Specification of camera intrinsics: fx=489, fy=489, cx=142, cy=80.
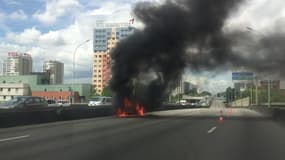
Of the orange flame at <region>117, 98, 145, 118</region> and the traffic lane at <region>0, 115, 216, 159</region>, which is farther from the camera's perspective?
the orange flame at <region>117, 98, 145, 118</region>

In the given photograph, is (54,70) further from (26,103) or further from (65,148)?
(65,148)

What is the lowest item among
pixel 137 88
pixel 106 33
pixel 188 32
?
pixel 137 88

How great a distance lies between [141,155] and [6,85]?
99533 millimetres

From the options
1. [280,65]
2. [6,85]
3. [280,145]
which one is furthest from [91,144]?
[6,85]

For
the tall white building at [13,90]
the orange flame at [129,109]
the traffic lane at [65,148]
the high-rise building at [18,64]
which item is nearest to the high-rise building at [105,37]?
the orange flame at [129,109]

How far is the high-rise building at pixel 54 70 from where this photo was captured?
15438 centimetres

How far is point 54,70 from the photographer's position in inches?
6240

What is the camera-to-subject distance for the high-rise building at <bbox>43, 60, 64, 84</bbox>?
154 metres

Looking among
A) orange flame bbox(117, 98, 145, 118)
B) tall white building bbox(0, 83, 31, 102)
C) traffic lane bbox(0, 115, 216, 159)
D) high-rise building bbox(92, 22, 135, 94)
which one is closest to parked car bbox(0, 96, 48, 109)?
orange flame bbox(117, 98, 145, 118)

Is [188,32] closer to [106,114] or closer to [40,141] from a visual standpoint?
[106,114]

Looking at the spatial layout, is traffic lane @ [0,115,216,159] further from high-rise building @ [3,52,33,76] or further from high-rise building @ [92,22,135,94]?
high-rise building @ [3,52,33,76]

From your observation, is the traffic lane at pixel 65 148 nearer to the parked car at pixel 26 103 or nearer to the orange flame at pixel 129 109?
the orange flame at pixel 129 109

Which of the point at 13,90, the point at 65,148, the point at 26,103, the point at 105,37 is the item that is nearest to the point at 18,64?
the point at 13,90

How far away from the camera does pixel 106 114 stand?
41.9 m
